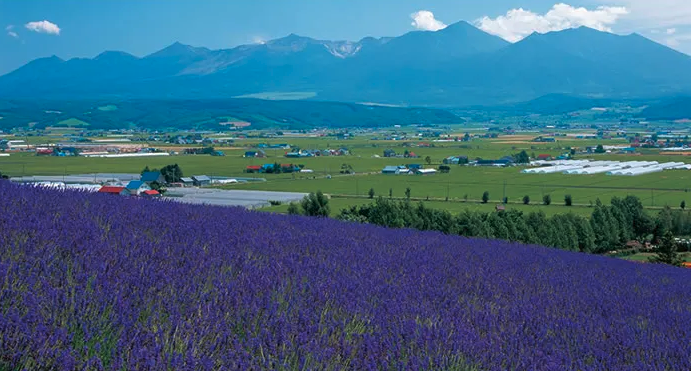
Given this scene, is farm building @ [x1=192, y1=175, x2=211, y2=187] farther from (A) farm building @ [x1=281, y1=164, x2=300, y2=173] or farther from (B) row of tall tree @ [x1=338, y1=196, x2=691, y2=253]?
(B) row of tall tree @ [x1=338, y1=196, x2=691, y2=253]

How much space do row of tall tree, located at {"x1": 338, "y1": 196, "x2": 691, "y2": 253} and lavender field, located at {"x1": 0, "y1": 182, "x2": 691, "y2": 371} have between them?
13.9 metres

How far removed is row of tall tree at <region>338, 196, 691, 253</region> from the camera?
2344 cm

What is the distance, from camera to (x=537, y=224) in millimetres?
26109

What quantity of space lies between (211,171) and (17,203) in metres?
57.4

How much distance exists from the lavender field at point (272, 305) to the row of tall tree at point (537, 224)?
13.9m

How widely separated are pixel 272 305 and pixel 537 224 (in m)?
22.6

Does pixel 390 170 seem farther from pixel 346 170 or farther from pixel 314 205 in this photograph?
pixel 314 205

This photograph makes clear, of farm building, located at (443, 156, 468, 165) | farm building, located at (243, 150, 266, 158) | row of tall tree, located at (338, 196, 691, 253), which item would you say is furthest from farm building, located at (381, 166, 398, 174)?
row of tall tree, located at (338, 196, 691, 253)

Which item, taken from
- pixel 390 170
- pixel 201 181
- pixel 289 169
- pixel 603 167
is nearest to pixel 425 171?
pixel 390 170

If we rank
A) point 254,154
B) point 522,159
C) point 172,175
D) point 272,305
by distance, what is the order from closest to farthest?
point 272,305 < point 172,175 < point 522,159 < point 254,154

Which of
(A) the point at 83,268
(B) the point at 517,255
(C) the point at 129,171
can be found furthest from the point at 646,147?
(A) the point at 83,268

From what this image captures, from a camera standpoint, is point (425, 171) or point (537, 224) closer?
point (537, 224)

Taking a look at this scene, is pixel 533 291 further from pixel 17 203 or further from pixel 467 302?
pixel 17 203

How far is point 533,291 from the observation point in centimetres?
713
